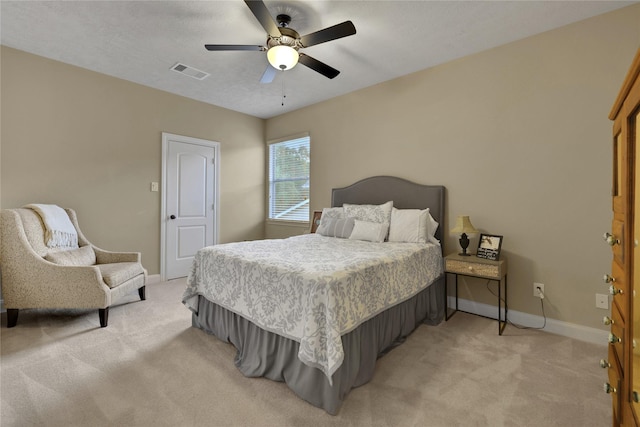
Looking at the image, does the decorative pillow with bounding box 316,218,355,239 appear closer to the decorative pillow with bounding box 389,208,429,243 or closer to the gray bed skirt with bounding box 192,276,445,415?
the decorative pillow with bounding box 389,208,429,243

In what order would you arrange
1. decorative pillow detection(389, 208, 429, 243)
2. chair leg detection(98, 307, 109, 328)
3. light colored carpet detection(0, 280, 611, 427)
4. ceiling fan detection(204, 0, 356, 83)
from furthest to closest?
decorative pillow detection(389, 208, 429, 243)
chair leg detection(98, 307, 109, 328)
ceiling fan detection(204, 0, 356, 83)
light colored carpet detection(0, 280, 611, 427)

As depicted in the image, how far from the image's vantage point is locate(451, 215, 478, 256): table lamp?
2.76 metres

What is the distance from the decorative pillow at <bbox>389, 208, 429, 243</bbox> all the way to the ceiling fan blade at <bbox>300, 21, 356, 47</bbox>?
1.76 meters

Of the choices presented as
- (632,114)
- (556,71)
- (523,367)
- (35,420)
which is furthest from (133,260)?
(556,71)

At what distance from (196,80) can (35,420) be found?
3.44 m

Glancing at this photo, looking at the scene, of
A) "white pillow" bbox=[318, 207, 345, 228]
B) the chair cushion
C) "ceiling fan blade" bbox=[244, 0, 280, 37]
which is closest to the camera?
"ceiling fan blade" bbox=[244, 0, 280, 37]

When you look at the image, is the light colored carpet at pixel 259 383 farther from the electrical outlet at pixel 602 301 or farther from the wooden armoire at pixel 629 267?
the wooden armoire at pixel 629 267

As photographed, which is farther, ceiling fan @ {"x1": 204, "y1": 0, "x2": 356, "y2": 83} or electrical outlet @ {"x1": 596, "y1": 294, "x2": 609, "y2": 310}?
electrical outlet @ {"x1": 596, "y1": 294, "x2": 609, "y2": 310}

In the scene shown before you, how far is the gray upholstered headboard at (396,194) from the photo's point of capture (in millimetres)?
3205

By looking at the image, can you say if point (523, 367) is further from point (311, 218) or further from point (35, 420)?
point (311, 218)

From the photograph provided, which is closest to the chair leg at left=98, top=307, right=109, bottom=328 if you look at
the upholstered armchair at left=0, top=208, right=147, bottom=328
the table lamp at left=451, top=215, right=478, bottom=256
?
the upholstered armchair at left=0, top=208, right=147, bottom=328

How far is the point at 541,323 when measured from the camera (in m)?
2.63

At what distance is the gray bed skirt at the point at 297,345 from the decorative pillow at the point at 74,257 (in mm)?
1319

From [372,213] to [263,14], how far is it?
2142 millimetres
